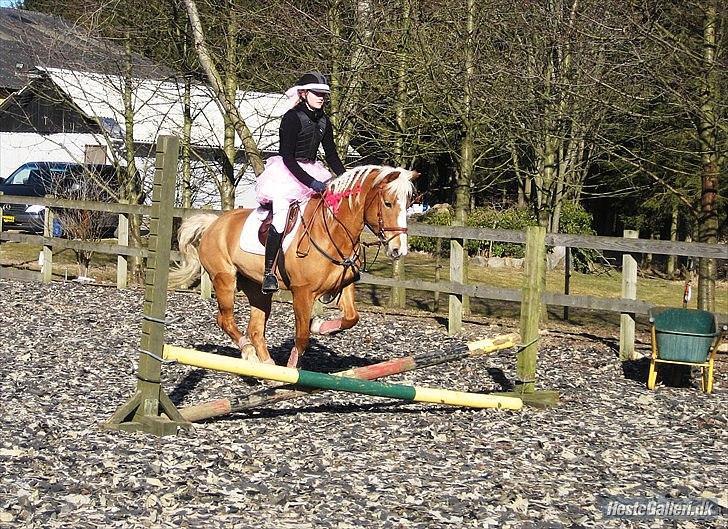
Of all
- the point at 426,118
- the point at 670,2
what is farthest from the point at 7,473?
the point at 426,118

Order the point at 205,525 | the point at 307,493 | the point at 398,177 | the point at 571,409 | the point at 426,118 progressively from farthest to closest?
A: the point at 426,118
the point at 571,409
the point at 398,177
the point at 307,493
the point at 205,525

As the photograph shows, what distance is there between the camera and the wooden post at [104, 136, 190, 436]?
764 centimetres

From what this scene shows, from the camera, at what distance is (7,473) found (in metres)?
6.47

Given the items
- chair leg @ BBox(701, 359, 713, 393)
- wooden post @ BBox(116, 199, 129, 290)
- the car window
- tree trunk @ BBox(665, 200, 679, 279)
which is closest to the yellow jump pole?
chair leg @ BBox(701, 359, 713, 393)

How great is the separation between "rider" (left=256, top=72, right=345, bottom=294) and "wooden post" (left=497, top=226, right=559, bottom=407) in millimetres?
1943

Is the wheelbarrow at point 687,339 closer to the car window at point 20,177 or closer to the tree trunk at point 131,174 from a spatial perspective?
the tree trunk at point 131,174

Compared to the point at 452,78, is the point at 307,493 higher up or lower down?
lower down

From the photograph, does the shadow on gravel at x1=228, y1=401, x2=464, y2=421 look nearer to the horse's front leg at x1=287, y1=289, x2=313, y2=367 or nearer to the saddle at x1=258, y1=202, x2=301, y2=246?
the horse's front leg at x1=287, y1=289, x2=313, y2=367

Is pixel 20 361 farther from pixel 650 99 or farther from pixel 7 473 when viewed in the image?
pixel 650 99

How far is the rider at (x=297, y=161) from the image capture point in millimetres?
9406

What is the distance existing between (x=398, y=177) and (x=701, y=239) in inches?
264

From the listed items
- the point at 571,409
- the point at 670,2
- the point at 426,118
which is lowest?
the point at 571,409

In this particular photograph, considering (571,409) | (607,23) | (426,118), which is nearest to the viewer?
(571,409)

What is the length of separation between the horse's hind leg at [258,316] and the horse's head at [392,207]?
1.93 m
